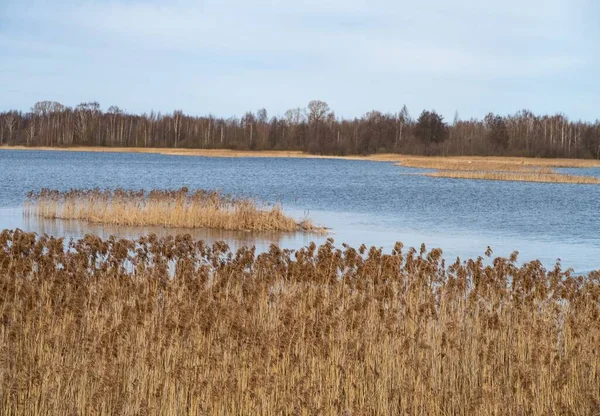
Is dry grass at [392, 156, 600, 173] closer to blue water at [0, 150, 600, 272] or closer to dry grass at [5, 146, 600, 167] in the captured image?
dry grass at [5, 146, 600, 167]

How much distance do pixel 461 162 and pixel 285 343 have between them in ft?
220

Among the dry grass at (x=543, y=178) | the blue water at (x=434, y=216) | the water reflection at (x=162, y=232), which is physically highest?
the dry grass at (x=543, y=178)

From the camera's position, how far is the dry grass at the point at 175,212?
21.4m

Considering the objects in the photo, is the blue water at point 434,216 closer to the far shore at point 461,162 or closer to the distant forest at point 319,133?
the far shore at point 461,162

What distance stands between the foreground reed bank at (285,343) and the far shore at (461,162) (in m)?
42.3

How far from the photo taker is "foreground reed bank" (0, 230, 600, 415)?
5.75m

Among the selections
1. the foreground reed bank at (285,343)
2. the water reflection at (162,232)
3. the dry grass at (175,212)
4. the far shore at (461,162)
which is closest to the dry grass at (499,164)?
the far shore at (461,162)

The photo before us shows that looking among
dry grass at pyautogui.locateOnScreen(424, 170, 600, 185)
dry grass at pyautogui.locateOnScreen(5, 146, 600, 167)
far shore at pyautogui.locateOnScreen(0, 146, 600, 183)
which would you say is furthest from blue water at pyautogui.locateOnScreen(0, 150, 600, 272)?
dry grass at pyautogui.locateOnScreen(5, 146, 600, 167)

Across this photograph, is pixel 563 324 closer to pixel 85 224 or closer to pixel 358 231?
pixel 358 231

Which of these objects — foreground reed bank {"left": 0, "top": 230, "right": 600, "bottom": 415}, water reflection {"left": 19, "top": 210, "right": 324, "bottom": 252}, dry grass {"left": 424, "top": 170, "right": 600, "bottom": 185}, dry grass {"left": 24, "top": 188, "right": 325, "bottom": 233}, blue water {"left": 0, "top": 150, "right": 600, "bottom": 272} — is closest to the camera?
foreground reed bank {"left": 0, "top": 230, "right": 600, "bottom": 415}

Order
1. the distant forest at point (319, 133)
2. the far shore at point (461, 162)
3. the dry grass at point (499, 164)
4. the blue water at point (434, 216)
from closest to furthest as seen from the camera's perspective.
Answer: the blue water at point (434, 216)
the far shore at point (461, 162)
the dry grass at point (499, 164)
the distant forest at point (319, 133)

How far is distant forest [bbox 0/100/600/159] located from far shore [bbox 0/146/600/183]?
2787 millimetres

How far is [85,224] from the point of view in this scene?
2138 centimetres

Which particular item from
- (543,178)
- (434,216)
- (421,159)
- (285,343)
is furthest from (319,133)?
(285,343)
